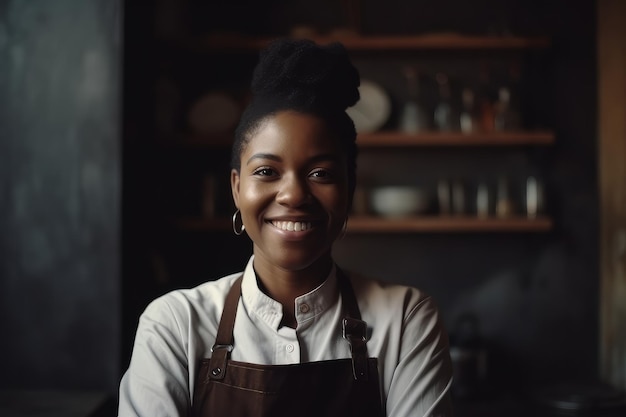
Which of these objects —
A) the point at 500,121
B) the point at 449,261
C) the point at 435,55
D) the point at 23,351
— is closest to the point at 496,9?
the point at 435,55

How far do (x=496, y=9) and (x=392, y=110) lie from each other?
766mm

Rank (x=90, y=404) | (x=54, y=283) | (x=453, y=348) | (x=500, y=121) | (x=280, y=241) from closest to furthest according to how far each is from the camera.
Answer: (x=280, y=241) → (x=90, y=404) → (x=54, y=283) → (x=453, y=348) → (x=500, y=121)

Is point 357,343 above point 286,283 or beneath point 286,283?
beneath

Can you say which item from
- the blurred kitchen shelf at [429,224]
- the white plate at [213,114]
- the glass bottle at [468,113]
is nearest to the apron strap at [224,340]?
the blurred kitchen shelf at [429,224]

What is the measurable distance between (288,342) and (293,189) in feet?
1.12

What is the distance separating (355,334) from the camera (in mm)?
1438

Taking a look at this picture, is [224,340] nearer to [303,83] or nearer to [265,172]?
[265,172]

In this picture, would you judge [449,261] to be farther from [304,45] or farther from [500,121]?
[304,45]

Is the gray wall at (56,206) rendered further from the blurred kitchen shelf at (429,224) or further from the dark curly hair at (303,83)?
the dark curly hair at (303,83)

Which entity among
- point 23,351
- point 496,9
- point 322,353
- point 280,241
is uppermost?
point 496,9

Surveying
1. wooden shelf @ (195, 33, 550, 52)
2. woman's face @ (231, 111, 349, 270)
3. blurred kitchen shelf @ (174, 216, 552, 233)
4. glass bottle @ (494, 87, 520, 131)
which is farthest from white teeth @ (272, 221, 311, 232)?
glass bottle @ (494, 87, 520, 131)

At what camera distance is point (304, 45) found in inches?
54.9

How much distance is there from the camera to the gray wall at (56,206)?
2.36 m

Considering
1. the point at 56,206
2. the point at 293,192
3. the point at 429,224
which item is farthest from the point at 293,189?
the point at 429,224
